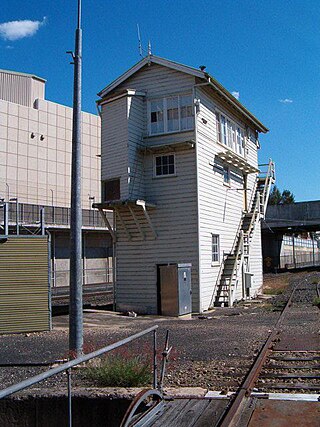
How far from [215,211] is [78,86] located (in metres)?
12.9

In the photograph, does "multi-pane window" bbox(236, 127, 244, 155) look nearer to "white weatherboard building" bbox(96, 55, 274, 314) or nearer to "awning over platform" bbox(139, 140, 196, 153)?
"white weatherboard building" bbox(96, 55, 274, 314)

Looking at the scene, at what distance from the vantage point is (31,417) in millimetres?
6867

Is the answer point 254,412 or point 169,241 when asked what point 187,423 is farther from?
point 169,241

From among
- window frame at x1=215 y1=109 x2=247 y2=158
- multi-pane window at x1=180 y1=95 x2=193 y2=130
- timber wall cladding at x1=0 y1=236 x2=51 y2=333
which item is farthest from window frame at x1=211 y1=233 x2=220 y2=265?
timber wall cladding at x1=0 y1=236 x2=51 y2=333

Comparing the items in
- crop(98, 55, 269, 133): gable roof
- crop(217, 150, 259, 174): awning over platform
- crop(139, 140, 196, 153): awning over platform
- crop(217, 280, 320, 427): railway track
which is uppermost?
crop(98, 55, 269, 133): gable roof

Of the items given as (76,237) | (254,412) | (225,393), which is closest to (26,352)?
(76,237)

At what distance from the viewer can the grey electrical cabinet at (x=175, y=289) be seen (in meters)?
18.4

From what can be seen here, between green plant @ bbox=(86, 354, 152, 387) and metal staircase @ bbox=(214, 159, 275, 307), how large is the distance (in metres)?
13.9

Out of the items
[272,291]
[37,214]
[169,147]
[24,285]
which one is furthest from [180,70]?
[37,214]

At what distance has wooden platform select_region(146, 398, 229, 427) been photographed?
562 centimetres

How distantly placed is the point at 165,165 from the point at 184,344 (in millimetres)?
10440

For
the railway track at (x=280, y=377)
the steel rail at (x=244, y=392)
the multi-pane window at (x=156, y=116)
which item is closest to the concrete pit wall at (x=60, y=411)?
the steel rail at (x=244, y=392)

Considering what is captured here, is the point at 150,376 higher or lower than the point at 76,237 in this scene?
lower

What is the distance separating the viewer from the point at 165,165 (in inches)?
810
